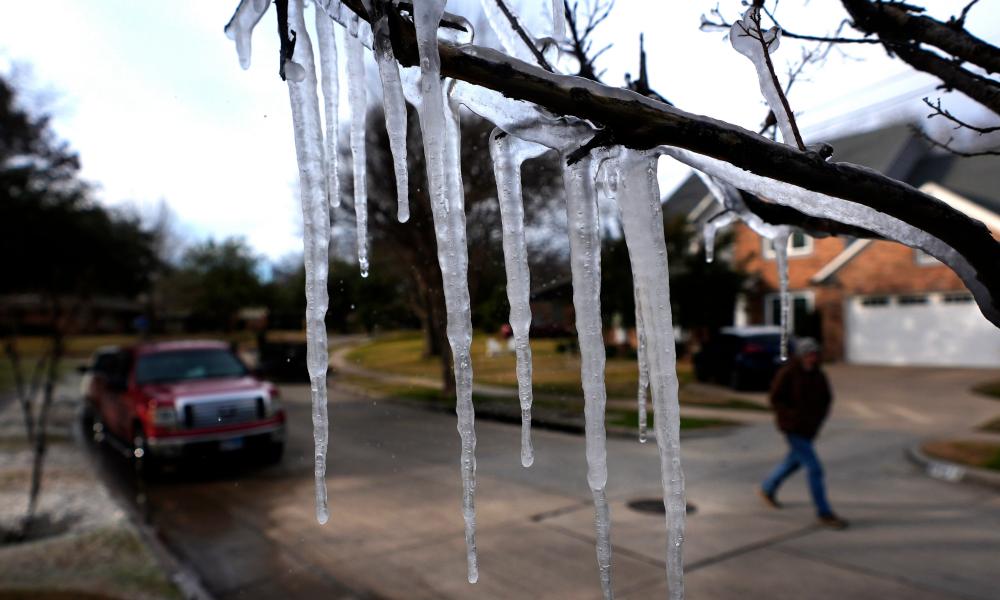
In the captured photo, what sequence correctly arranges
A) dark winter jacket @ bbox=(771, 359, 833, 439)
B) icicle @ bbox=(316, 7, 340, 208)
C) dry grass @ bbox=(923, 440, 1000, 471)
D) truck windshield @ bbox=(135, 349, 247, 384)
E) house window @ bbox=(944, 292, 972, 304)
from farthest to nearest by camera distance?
house window @ bbox=(944, 292, 972, 304) → truck windshield @ bbox=(135, 349, 247, 384) → dry grass @ bbox=(923, 440, 1000, 471) → dark winter jacket @ bbox=(771, 359, 833, 439) → icicle @ bbox=(316, 7, 340, 208)

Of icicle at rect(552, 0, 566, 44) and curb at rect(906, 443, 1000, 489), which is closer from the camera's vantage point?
icicle at rect(552, 0, 566, 44)

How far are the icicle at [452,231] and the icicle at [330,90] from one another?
1.06 ft

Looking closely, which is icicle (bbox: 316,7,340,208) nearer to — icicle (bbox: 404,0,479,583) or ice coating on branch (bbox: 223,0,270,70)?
ice coating on branch (bbox: 223,0,270,70)

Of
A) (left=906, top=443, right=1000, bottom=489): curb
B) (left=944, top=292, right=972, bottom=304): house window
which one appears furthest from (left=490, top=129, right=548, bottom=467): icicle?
(left=944, top=292, right=972, bottom=304): house window

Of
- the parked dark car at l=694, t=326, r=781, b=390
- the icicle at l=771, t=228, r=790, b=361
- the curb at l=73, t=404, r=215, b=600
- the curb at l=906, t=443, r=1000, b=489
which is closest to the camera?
the icicle at l=771, t=228, r=790, b=361

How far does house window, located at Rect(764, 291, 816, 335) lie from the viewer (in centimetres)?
2242

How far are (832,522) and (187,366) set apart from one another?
26.0 ft

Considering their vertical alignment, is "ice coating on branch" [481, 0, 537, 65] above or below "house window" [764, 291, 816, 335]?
above

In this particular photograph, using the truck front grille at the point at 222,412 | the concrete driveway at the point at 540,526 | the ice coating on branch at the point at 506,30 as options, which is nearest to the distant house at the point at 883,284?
the concrete driveway at the point at 540,526

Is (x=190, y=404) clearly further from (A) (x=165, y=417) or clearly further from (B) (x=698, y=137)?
(B) (x=698, y=137)

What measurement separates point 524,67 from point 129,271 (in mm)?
16773

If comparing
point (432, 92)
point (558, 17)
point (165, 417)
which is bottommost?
point (165, 417)

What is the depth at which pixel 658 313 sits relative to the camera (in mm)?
2018

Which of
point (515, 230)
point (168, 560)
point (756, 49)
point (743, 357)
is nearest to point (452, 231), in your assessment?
point (515, 230)
